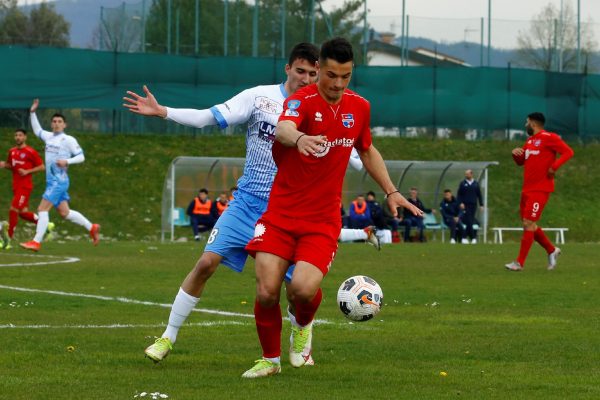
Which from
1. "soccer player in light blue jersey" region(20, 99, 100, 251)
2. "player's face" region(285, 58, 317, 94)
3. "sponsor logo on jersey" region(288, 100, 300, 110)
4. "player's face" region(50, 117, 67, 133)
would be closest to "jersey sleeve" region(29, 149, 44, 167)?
"soccer player in light blue jersey" region(20, 99, 100, 251)

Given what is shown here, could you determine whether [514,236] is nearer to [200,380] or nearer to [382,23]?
[382,23]

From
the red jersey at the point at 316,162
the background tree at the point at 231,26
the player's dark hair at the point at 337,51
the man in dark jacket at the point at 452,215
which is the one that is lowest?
the man in dark jacket at the point at 452,215

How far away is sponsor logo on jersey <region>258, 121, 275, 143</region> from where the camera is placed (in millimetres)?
8758

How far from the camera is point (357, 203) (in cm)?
3144

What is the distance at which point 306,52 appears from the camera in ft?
27.6

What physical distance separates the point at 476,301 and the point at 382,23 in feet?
112

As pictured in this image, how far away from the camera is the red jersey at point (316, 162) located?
7.66 meters

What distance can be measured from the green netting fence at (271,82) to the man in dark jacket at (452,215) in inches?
267

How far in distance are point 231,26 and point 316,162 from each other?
36.5 m

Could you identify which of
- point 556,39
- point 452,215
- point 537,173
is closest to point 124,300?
point 537,173

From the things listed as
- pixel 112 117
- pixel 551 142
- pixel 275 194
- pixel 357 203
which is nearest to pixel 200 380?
pixel 275 194

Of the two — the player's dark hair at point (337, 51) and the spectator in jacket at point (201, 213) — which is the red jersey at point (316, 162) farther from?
the spectator in jacket at point (201, 213)

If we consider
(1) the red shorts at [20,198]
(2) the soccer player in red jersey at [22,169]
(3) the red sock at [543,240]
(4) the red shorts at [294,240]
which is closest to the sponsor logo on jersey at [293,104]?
(4) the red shorts at [294,240]

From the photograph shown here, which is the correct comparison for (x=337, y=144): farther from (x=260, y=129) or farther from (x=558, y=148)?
(x=558, y=148)
